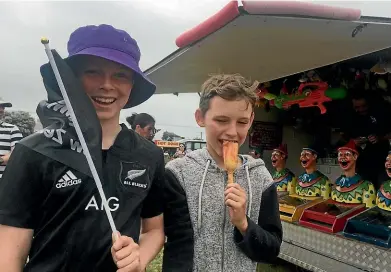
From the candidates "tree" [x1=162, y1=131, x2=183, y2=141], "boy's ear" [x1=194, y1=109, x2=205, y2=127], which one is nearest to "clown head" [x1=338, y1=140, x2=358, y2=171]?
"boy's ear" [x1=194, y1=109, x2=205, y2=127]

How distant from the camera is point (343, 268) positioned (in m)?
3.38

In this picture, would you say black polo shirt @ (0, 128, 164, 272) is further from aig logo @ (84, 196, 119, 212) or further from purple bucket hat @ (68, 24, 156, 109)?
purple bucket hat @ (68, 24, 156, 109)

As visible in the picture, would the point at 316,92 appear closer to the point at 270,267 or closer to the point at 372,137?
the point at 372,137

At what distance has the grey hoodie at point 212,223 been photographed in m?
1.70

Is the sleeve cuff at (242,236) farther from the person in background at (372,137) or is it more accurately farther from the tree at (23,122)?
the tree at (23,122)

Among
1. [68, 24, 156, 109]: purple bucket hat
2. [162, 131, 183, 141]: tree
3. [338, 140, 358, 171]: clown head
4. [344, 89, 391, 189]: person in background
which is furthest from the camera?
[162, 131, 183, 141]: tree

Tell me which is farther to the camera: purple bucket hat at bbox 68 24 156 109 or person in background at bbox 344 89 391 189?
person in background at bbox 344 89 391 189

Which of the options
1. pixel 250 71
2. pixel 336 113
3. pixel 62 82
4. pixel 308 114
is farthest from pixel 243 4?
pixel 308 114

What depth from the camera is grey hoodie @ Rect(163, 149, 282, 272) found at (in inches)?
67.1

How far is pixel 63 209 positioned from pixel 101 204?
13 centimetres

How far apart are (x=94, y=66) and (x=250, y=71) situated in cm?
332

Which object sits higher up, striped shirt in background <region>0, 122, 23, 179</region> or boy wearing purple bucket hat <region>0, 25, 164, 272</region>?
striped shirt in background <region>0, 122, 23, 179</region>

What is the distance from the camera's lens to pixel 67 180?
1.32 meters

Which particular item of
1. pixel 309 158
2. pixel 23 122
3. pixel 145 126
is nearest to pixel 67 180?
pixel 309 158
